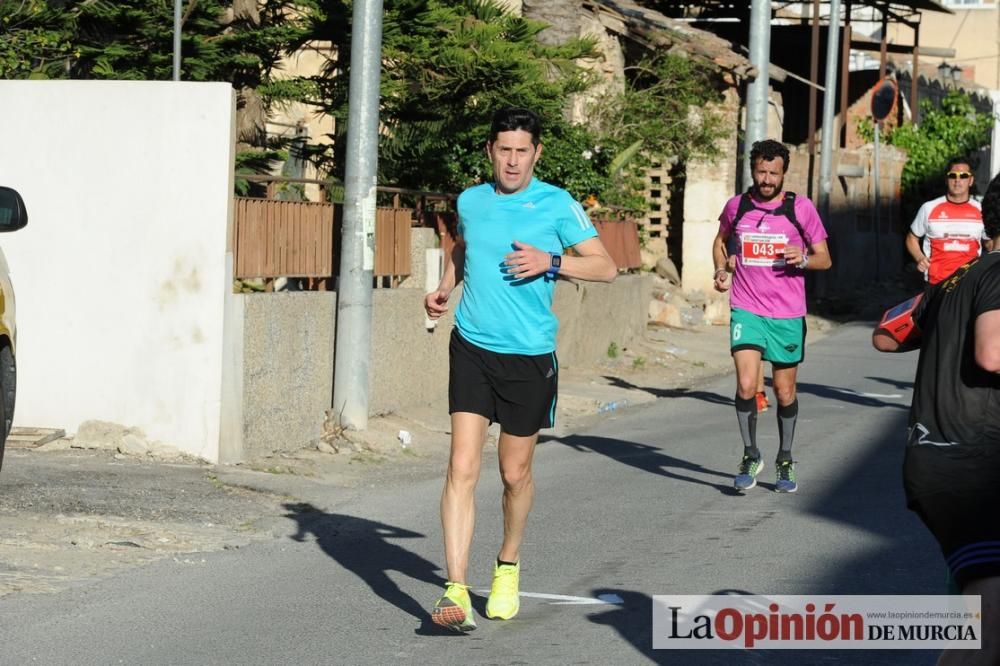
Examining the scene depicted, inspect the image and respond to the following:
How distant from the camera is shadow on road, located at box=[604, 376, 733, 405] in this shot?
1568 cm

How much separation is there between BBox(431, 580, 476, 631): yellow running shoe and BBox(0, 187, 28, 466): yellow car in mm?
2667

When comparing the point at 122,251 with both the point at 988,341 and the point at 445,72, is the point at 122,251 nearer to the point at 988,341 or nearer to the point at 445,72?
the point at 445,72

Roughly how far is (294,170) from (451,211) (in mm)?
1661

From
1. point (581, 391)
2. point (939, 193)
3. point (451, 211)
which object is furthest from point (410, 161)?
point (939, 193)

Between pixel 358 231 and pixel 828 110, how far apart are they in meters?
20.8

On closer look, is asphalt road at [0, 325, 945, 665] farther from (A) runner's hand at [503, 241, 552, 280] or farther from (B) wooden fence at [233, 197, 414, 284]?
(B) wooden fence at [233, 197, 414, 284]

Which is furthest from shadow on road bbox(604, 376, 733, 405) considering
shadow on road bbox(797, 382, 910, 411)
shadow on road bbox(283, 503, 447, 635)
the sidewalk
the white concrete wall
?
shadow on road bbox(283, 503, 447, 635)

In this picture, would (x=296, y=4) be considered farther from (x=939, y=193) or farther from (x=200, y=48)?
(x=939, y=193)

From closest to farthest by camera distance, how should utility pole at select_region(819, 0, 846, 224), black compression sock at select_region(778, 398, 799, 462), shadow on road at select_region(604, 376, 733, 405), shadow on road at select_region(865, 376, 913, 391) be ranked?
black compression sock at select_region(778, 398, 799, 462), shadow on road at select_region(604, 376, 733, 405), shadow on road at select_region(865, 376, 913, 391), utility pole at select_region(819, 0, 846, 224)

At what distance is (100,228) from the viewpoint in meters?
10.1

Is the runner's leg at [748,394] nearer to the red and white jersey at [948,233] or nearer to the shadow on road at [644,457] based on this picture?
the shadow on road at [644,457]

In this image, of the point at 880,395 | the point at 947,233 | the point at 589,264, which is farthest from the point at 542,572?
the point at 880,395

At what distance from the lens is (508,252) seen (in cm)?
616

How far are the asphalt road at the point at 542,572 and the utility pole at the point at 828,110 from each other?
769 inches
